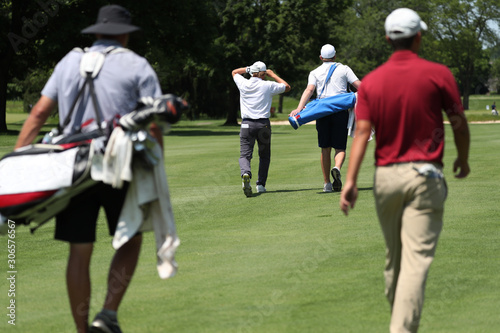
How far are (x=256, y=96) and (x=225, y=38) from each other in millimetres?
49171

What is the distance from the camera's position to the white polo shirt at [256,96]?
13430 mm

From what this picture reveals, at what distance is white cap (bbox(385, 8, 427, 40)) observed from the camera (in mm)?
4973

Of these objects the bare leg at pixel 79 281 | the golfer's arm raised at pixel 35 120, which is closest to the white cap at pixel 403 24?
the golfer's arm raised at pixel 35 120

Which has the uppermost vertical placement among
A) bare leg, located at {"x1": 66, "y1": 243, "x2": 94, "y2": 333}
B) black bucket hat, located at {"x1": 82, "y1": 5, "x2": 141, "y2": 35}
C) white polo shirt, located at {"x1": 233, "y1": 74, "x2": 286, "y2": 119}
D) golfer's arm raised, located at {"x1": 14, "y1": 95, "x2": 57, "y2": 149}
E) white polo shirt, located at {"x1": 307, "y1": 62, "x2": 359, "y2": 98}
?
black bucket hat, located at {"x1": 82, "y1": 5, "x2": 141, "y2": 35}

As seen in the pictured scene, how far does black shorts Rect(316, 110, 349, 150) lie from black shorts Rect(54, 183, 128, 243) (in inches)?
332

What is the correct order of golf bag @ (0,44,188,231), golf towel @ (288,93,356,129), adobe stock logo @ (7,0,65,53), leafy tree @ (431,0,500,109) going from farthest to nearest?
leafy tree @ (431,0,500,109) → adobe stock logo @ (7,0,65,53) → golf towel @ (288,93,356,129) → golf bag @ (0,44,188,231)

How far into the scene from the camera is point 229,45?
61656mm

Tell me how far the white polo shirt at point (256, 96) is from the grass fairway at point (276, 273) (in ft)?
4.59

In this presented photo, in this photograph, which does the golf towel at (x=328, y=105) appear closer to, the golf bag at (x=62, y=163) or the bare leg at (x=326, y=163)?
the bare leg at (x=326, y=163)

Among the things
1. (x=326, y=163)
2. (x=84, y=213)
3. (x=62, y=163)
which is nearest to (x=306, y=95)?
(x=326, y=163)

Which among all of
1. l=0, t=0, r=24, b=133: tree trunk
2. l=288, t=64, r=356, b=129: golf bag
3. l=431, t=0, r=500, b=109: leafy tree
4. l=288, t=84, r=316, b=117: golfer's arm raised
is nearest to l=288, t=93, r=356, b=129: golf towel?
l=288, t=64, r=356, b=129: golf bag

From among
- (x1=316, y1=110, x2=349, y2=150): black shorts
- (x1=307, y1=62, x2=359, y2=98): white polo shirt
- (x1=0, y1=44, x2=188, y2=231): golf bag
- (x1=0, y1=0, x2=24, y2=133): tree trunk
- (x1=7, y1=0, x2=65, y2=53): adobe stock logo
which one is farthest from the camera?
(x1=0, y1=0, x2=24, y2=133): tree trunk

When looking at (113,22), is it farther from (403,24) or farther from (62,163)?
(403,24)

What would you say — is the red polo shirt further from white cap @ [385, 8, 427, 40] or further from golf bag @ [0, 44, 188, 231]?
golf bag @ [0, 44, 188, 231]
